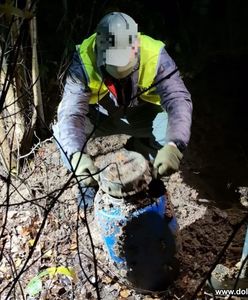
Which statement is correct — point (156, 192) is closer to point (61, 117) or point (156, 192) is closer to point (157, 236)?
point (157, 236)

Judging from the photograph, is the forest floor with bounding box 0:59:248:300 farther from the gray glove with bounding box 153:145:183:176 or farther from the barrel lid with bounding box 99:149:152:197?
the gray glove with bounding box 153:145:183:176

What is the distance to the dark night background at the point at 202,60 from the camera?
4258 mm

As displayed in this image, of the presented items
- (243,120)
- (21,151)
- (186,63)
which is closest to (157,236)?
(21,151)

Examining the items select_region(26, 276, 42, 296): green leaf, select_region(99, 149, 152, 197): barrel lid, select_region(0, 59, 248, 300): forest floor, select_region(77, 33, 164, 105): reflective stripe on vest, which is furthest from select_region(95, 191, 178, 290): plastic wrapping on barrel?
select_region(77, 33, 164, 105): reflective stripe on vest

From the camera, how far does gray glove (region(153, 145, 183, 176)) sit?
2.53m

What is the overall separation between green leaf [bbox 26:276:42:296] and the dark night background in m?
1.70

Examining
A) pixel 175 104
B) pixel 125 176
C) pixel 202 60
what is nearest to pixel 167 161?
pixel 125 176

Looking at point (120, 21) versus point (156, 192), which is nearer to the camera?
point (156, 192)

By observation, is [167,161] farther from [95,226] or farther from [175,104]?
[95,226]

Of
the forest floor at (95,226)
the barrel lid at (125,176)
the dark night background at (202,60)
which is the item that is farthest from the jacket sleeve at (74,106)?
the dark night background at (202,60)

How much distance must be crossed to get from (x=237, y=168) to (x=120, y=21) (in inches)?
86.2

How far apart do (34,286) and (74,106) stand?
1.24 m

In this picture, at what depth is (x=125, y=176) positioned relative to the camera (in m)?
2.30

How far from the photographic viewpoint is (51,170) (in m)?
3.96
